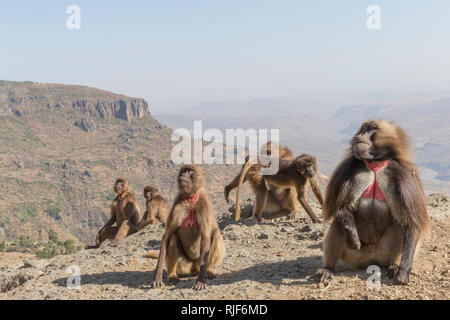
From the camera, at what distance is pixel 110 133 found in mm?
169625

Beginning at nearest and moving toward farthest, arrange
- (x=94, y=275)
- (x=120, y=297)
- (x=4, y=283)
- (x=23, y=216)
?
(x=120, y=297) → (x=94, y=275) → (x=4, y=283) → (x=23, y=216)

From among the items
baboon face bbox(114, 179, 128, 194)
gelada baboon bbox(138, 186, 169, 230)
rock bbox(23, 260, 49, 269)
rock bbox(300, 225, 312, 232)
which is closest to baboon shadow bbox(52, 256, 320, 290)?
rock bbox(300, 225, 312, 232)

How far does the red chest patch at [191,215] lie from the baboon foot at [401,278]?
10.1ft

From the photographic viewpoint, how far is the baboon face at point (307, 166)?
11.9 metres

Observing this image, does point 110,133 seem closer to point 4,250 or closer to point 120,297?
point 4,250

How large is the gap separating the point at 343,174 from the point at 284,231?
16.4 feet

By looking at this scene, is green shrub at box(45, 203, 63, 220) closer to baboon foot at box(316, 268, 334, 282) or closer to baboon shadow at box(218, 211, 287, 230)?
baboon shadow at box(218, 211, 287, 230)

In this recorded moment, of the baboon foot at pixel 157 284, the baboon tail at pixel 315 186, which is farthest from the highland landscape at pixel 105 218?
the baboon tail at pixel 315 186

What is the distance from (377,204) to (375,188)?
0.70ft

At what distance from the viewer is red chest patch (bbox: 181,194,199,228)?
23.6 ft

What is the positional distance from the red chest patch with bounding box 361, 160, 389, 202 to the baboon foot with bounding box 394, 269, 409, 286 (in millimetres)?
950

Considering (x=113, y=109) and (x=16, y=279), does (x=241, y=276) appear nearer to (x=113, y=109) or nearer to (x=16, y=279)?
(x=16, y=279)
